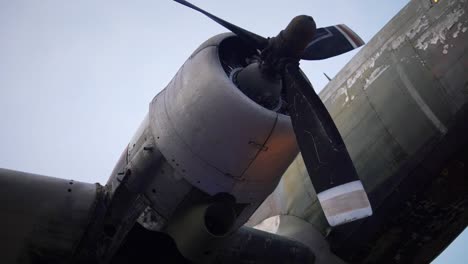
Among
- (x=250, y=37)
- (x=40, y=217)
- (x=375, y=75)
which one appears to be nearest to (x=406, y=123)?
(x=375, y=75)

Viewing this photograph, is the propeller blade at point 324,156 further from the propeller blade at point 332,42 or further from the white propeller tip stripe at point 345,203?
the propeller blade at point 332,42

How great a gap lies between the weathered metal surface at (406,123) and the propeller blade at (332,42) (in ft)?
3.25

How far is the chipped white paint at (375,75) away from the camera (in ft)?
23.1

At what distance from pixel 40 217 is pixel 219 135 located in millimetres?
2403

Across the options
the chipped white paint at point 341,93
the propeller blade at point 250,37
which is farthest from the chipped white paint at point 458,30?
the propeller blade at point 250,37

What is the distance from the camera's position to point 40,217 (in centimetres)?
508

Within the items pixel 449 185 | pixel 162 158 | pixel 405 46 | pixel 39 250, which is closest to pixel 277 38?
pixel 162 158

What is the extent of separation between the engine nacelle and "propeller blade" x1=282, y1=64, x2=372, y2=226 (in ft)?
0.70

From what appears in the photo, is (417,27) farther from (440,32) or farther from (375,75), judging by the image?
(375,75)

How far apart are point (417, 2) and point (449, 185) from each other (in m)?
2.94

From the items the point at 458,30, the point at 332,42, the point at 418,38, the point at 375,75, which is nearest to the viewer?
the point at 458,30

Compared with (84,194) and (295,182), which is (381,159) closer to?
(295,182)

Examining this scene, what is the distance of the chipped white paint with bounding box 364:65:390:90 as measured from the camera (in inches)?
278

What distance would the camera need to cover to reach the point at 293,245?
22.0 ft
